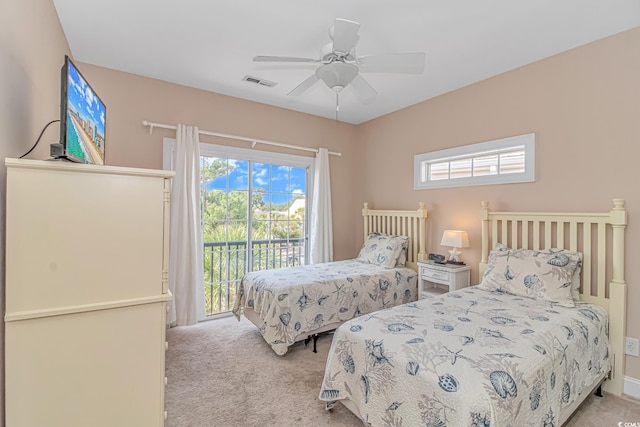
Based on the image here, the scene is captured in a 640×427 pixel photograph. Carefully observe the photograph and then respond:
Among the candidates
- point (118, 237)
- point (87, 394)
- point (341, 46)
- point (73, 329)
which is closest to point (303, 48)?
point (341, 46)

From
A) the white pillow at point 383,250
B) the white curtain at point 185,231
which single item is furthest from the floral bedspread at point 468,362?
the white curtain at point 185,231

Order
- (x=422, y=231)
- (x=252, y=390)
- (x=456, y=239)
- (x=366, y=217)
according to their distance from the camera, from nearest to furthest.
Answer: (x=252, y=390) → (x=456, y=239) → (x=422, y=231) → (x=366, y=217)

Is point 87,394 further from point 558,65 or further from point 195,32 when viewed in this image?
point 558,65

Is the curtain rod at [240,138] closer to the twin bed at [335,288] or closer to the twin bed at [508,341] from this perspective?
the twin bed at [335,288]

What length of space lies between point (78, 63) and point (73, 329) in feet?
9.12

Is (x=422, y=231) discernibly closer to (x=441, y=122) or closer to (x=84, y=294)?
(x=441, y=122)

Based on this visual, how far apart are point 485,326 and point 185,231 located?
9.45 ft

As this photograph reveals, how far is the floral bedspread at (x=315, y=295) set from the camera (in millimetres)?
2715

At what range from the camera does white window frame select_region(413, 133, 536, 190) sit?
279 centimetres

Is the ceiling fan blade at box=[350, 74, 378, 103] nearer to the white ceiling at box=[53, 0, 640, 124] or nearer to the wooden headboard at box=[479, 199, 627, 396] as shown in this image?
the white ceiling at box=[53, 0, 640, 124]

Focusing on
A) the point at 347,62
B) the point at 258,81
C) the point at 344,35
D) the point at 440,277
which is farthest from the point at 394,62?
the point at 440,277

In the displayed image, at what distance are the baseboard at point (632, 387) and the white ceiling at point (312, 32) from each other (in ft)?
8.56

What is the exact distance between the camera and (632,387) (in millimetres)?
2186

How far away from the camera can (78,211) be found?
124 cm
